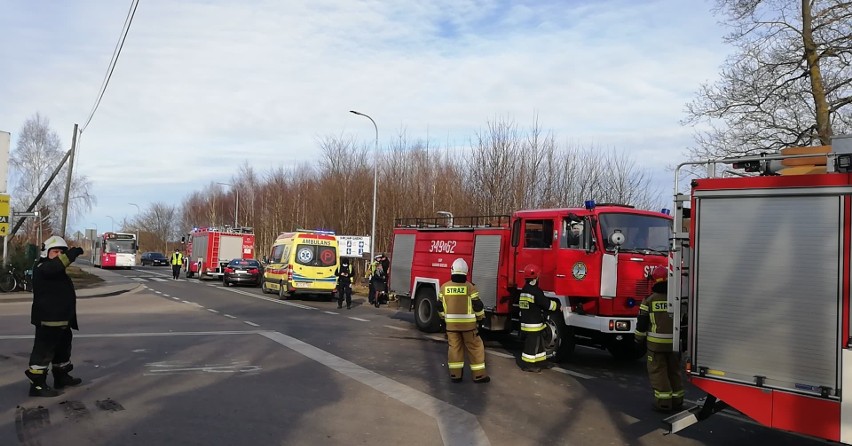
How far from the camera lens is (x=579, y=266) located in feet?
34.3

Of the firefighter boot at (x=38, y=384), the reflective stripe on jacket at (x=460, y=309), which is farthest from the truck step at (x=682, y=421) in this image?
the firefighter boot at (x=38, y=384)

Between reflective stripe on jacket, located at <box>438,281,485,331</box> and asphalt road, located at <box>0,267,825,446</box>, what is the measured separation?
811 mm

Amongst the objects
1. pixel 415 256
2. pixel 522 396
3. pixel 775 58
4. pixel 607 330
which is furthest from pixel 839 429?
pixel 775 58

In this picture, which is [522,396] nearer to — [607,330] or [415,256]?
[607,330]

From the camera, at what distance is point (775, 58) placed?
17.9m

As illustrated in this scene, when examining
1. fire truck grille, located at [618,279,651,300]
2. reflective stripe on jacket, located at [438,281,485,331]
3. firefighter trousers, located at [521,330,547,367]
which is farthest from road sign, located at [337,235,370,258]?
reflective stripe on jacket, located at [438,281,485,331]

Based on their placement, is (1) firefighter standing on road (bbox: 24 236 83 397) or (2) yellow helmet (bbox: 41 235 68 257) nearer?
(1) firefighter standing on road (bbox: 24 236 83 397)

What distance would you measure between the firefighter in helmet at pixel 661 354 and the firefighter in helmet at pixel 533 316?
213cm

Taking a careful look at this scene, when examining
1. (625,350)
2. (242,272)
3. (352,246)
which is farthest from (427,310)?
(242,272)

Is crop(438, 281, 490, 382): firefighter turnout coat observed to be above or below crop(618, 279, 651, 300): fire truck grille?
below

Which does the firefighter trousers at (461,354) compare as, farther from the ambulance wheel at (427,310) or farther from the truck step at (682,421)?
the ambulance wheel at (427,310)

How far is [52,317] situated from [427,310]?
326 inches

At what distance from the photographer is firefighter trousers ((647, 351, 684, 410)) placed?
7.59 meters

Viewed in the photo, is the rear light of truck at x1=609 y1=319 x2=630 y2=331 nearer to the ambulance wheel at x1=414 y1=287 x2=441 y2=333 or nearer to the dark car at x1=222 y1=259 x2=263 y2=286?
the ambulance wheel at x1=414 y1=287 x2=441 y2=333
